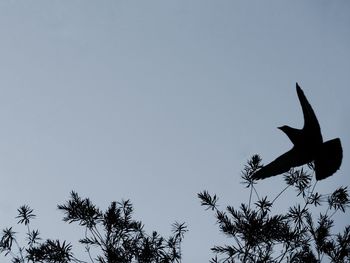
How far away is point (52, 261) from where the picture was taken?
5191mm

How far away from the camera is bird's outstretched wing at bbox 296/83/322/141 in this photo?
452 centimetres

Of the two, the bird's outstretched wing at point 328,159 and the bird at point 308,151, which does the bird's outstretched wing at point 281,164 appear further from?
the bird's outstretched wing at point 328,159

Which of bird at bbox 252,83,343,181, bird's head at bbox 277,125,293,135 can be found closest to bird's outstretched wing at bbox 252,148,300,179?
bird at bbox 252,83,343,181

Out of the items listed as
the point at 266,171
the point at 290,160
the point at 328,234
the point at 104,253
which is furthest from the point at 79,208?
the point at 328,234

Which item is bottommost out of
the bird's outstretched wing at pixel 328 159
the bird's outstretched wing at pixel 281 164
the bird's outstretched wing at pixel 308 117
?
the bird's outstretched wing at pixel 328 159

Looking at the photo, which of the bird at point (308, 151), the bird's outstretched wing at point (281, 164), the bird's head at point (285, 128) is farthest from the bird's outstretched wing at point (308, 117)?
the bird's outstretched wing at point (281, 164)

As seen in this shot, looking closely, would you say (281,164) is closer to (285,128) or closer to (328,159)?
(285,128)

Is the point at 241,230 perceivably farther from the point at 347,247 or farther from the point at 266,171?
the point at 347,247

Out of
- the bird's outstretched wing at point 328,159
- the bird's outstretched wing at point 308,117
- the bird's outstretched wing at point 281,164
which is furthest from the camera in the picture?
the bird's outstretched wing at point 281,164

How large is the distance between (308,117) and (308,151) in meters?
0.56

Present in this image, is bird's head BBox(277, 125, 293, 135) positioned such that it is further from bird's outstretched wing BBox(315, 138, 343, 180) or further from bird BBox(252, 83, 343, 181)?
bird's outstretched wing BBox(315, 138, 343, 180)

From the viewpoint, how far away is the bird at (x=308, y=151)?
4.44 m

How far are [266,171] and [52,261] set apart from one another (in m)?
3.75

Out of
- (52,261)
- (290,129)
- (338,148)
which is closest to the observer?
(338,148)
